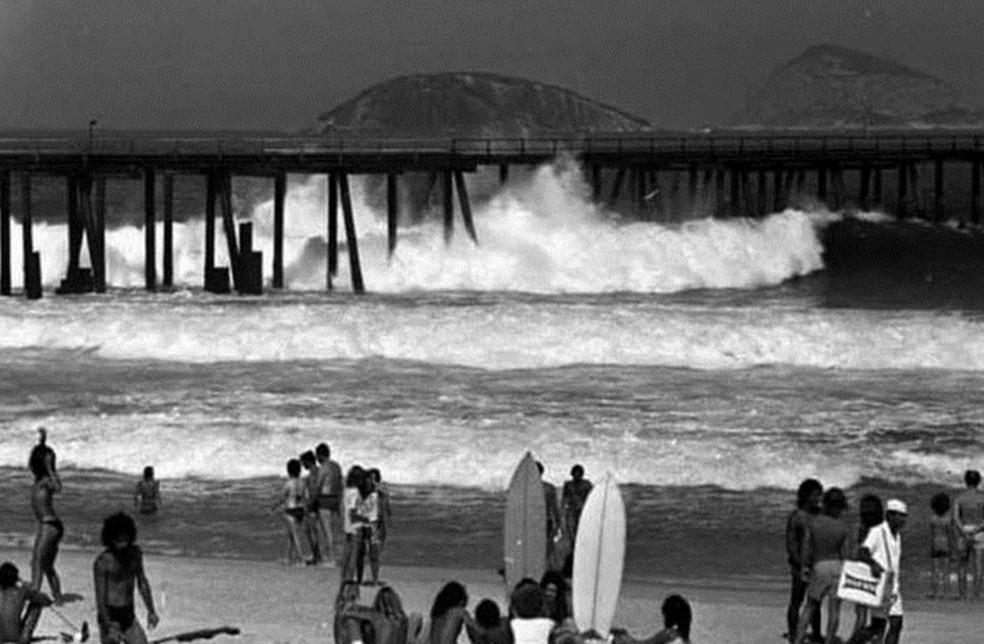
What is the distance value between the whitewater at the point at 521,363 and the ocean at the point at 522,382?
64 mm

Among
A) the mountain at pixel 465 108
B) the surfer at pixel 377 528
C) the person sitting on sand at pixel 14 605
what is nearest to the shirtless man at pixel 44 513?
the person sitting on sand at pixel 14 605

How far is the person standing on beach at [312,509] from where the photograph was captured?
54.4ft

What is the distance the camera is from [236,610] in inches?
576

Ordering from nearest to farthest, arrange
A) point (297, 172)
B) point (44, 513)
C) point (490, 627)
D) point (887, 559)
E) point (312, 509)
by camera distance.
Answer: point (490, 627) < point (887, 559) < point (44, 513) < point (312, 509) < point (297, 172)

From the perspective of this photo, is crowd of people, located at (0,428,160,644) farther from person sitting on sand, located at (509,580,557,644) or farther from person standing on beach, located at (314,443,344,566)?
person standing on beach, located at (314,443,344,566)

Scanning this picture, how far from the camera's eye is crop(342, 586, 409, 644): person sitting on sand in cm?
1091

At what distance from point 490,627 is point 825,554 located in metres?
3.31

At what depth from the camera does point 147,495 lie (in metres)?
19.0

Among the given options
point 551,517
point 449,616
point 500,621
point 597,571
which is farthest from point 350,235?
point 500,621

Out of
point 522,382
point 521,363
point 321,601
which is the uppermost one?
point 521,363

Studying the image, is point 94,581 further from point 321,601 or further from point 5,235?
point 5,235

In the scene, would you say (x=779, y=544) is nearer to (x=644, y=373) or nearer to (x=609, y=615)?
(x=609, y=615)

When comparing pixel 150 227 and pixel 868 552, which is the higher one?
pixel 150 227

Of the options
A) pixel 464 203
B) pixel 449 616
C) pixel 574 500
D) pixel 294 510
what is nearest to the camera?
pixel 449 616
